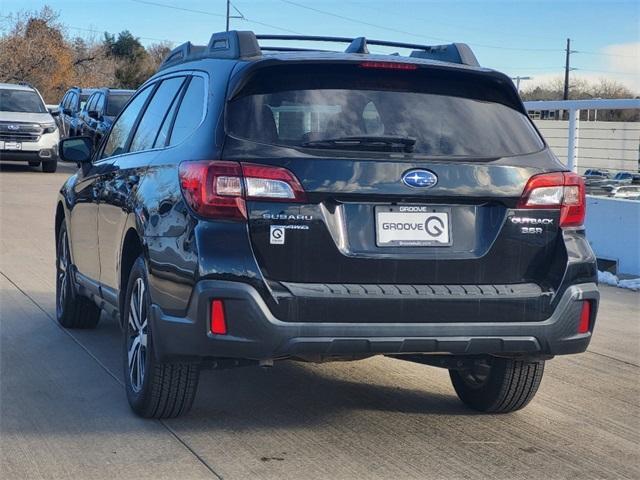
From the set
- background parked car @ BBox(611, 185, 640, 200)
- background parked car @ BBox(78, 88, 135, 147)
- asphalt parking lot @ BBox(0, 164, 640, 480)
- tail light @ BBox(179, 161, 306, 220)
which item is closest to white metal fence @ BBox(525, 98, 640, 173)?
background parked car @ BBox(611, 185, 640, 200)

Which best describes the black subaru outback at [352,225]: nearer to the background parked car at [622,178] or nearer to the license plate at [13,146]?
the background parked car at [622,178]

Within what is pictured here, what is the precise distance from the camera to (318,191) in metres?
4.91

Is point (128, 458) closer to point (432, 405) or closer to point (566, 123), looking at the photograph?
point (432, 405)

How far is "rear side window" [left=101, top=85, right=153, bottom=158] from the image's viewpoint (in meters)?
6.94

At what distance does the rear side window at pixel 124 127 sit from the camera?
6.94 metres

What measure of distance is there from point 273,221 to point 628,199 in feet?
26.5

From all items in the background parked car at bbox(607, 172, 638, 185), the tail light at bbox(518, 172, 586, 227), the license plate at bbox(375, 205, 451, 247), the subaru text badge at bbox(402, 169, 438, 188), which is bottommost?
the background parked car at bbox(607, 172, 638, 185)

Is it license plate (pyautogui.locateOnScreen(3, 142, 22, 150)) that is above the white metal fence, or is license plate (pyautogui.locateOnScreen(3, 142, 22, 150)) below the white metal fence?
below

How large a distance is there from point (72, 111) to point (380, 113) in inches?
909

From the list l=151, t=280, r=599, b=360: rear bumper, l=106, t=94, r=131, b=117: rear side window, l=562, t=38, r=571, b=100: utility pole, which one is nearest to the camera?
l=151, t=280, r=599, b=360: rear bumper

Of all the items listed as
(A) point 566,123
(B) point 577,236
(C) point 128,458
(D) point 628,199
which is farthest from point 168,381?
(A) point 566,123

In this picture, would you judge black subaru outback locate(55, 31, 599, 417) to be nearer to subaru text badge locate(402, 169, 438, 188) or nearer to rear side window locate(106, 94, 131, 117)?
subaru text badge locate(402, 169, 438, 188)

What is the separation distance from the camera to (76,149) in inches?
296

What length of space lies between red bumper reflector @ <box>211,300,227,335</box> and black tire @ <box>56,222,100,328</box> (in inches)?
125
